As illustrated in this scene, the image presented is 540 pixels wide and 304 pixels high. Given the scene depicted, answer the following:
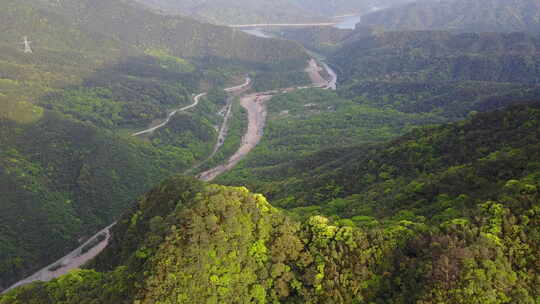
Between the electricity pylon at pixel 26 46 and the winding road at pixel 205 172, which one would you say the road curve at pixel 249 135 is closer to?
the winding road at pixel 205 172

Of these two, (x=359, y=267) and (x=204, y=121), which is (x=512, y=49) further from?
(x=359, y=267)

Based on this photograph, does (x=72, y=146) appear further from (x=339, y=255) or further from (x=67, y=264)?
(x=339, y=255)

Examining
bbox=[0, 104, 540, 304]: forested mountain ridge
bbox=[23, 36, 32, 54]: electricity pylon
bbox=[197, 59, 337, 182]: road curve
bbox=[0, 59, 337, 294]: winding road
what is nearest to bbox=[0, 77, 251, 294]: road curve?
bbox=[0, 59, 337, 294]: winding road

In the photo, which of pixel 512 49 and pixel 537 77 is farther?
pixel 512 49

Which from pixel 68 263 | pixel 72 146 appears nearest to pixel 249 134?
pixel 72 146

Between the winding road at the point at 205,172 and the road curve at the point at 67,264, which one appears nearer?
the road curve at the point at 67,264

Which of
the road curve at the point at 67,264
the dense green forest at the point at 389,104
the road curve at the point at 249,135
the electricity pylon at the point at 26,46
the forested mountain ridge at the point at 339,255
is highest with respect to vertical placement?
the electricity pylon at the point at 26,46

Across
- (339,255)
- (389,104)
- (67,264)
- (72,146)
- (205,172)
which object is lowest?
(67,264)

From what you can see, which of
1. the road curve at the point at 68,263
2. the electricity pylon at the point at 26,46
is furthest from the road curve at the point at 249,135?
the electricity pylon at the point at 26,46

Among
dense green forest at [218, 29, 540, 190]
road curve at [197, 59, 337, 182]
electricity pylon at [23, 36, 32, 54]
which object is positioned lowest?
road curve at [197, 59, 337, 182]

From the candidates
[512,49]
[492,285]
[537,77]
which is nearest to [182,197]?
[492,285]

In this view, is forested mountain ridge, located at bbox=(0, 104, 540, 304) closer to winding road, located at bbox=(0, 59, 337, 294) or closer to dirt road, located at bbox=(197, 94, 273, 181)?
winding road, located at bbox=(0, 59, 337, 294)
